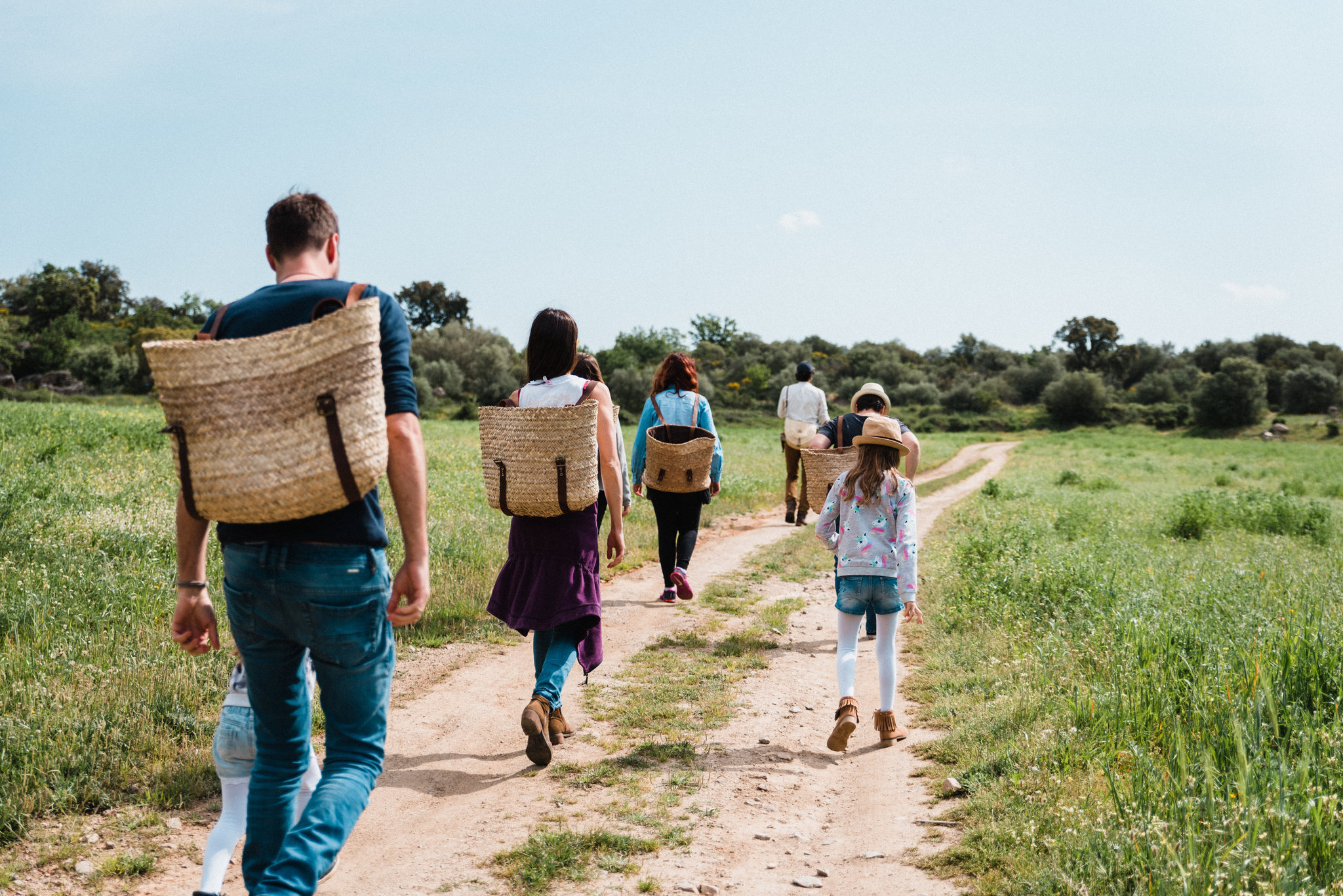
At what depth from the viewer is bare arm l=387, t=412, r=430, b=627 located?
7.93 feet

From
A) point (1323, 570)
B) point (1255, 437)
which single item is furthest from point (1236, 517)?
point (1255, 437)

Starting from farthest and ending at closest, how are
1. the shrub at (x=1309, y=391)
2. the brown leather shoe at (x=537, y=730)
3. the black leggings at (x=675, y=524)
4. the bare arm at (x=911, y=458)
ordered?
the shrub at (x=1309, y=391)
the black leggings at (x=675, y=524)
the bare arm at (x=911, y=458)
the brown leather shoe at (x=537, y=730)

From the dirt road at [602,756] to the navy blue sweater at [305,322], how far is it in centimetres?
167

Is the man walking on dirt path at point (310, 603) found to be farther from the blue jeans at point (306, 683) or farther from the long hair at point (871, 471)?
the long hair at point (871, 471)

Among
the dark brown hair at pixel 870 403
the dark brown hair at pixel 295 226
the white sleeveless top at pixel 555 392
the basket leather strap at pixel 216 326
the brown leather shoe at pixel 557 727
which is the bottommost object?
the brown leather shoe at pixel 557 727

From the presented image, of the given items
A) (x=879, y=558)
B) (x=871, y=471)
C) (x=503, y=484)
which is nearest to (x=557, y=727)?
(x=503, y=484)

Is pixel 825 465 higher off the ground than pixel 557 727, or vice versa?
pixel 825 465

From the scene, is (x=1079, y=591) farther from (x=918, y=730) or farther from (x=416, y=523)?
(x=416, y=523)

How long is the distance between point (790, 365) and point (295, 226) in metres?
86.8

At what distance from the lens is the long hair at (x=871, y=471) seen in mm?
4984

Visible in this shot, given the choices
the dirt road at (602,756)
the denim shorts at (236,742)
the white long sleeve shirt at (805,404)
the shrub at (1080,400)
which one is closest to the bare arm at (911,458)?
the dirt road at (602,756)

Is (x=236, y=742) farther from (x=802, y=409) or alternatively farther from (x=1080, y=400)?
(x=1080, y=400)

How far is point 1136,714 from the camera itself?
4.16 m

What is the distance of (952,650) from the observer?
6.41 m
